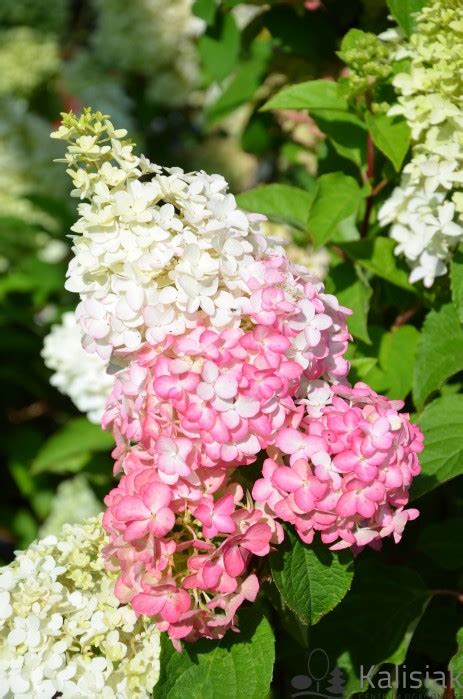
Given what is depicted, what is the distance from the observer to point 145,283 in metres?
0.84

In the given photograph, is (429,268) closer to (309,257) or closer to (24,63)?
(309,257)

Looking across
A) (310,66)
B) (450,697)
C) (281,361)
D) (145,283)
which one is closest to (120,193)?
(145,283)

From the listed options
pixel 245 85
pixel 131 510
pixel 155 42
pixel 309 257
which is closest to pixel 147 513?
pixel 131 510

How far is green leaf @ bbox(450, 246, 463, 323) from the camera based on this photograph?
105 cm

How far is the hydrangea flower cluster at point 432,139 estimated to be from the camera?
1.03 meters

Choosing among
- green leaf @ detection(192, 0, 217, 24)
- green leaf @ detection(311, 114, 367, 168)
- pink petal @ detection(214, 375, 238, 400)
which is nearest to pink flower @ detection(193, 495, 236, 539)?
pink petal @ detection(214, 375, 238, 400)

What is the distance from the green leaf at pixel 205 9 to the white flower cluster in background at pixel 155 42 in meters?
1.08

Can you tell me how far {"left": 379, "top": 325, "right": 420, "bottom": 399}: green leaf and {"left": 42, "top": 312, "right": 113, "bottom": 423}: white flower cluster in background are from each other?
624 millimetres

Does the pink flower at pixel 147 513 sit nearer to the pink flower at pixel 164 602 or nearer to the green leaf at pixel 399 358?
the pink flower at pixel 164 602

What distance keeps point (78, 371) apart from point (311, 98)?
0.82m

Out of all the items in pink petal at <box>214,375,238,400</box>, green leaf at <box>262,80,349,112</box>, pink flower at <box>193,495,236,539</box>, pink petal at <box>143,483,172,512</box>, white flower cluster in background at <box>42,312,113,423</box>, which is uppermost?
green leaf at <box>262,80,349,112</box>

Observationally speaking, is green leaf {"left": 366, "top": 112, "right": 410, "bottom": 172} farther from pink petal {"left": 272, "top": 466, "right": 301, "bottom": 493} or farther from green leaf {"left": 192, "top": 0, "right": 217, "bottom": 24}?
green leaf {"left": 192, "top": 0, "right": 217, "bottom": 24}

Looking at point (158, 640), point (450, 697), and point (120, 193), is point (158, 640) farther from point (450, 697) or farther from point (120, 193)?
point (120, 193)

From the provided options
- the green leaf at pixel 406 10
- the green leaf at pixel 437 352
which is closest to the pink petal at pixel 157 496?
the green leaf at pixel 437 352
